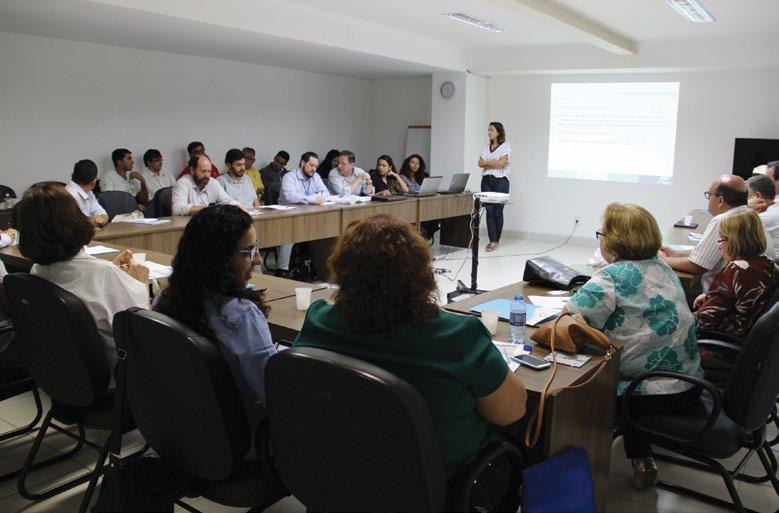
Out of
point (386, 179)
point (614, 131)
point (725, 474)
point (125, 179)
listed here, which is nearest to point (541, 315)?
point (725, 474)

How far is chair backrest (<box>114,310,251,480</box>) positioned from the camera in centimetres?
147

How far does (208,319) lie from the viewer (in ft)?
5.35

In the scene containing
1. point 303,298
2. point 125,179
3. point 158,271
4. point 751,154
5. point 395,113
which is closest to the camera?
point 303,298

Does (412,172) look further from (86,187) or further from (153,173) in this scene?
(86,187)

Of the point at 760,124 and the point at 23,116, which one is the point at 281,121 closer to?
the point at 23,116

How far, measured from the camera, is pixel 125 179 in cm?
670

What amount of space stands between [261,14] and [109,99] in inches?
90.5

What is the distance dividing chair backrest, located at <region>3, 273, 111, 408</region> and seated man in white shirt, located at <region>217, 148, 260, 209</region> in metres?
4.07

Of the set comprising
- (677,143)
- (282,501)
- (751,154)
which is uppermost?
(677,143)

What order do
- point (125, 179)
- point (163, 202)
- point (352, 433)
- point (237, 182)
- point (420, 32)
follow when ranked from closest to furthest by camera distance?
point (352, 433) → point (163, 202) → point (237, 182) → point (125, 179) → point (420, 32)

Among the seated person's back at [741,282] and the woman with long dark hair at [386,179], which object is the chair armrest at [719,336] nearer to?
the seated person's back at [741,282]

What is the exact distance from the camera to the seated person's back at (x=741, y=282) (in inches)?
98.3

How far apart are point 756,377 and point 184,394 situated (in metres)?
1.64

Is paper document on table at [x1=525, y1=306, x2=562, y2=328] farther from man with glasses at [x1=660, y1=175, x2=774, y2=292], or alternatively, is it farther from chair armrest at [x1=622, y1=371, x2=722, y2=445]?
man with glasses at [x1=660, y1=175, x2=774, y2=292]
